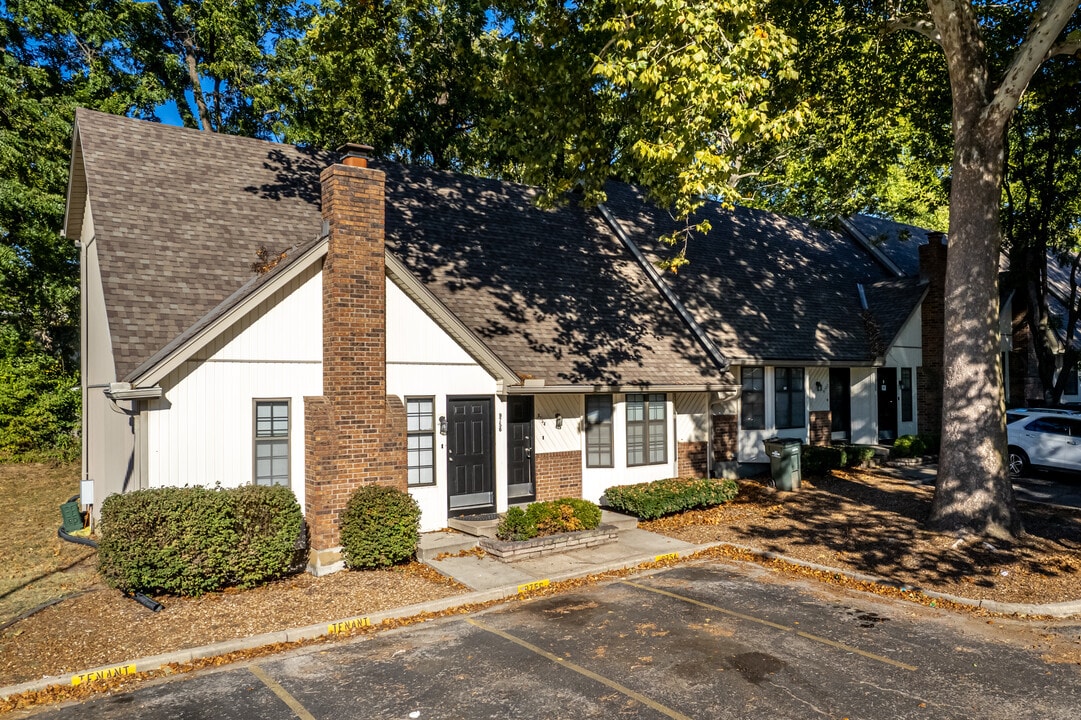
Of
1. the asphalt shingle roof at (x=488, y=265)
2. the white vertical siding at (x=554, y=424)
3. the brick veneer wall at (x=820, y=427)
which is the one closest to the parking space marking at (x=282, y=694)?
the asphalt shingle roof at (x=488, y=265)

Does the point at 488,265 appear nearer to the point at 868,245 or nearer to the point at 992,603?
the point at 992,603

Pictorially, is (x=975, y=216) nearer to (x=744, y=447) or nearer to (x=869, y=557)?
(x=869, y=557)

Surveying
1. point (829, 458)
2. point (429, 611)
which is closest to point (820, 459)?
point (829, 458)

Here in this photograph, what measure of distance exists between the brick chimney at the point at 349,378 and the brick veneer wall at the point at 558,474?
12.6 ft

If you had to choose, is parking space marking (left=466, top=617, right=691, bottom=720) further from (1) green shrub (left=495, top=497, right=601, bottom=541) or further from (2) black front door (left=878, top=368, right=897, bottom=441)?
(2) black front door (left=878, top=368, right=897, bottom=441)

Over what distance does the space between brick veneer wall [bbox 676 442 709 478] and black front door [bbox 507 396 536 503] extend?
168 inches

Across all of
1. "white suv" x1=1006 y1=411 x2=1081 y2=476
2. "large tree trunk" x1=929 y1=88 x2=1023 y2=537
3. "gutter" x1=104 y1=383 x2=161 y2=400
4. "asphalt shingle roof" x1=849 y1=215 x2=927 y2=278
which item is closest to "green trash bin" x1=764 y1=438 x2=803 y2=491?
"large tree trunk" x1=929 y1=88 x2=1023 y2=537

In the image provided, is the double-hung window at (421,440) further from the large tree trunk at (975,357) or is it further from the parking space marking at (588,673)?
the large tree trunk at (975,357)

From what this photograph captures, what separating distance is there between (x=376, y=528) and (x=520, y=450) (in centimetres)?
428

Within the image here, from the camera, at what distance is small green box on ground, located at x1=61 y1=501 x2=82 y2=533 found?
1406cm

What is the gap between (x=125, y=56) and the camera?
25.2m

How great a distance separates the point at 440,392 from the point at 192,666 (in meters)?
6.36

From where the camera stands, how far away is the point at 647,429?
17062 mm

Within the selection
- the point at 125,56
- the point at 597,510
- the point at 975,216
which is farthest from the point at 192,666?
the point at 125,56
